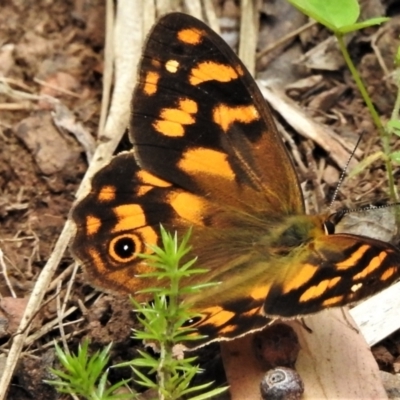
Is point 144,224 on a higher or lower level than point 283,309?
higher

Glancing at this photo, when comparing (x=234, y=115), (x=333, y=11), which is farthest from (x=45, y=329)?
(x=333, y=11)

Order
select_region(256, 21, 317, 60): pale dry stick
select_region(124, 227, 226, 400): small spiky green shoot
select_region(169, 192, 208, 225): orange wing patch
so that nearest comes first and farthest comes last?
select_region(124, 227, 226, 400): small spiky green shoot → select_region(169, 192, 208, 225): orange wing patch → select_region(256, 21, 317, 60): pale dry stick

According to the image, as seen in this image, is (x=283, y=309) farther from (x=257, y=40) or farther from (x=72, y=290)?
(x=257, y=40)

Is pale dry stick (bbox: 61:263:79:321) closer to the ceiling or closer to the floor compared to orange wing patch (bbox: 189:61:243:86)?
closer to the floor

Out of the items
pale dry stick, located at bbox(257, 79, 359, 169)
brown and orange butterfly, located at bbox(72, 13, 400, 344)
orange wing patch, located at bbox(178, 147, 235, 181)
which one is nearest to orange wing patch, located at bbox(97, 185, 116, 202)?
brown and orange butterfly, located at bbox(72, 13, 400, 344)

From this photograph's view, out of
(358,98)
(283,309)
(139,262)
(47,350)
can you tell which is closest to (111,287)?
(139,262)

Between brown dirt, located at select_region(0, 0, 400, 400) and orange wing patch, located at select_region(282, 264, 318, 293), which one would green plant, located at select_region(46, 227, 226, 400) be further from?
brown dirt, located at select_region(0, 0, 400, 400)

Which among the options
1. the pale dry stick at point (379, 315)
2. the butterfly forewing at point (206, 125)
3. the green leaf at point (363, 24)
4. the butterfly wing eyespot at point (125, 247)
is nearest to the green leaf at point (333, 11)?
the green leaf at point (363, 24)

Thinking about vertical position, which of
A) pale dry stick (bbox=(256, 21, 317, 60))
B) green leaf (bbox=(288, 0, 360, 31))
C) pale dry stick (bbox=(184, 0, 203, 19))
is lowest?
green leaf (bbox=(288, 0, 360, 31))
